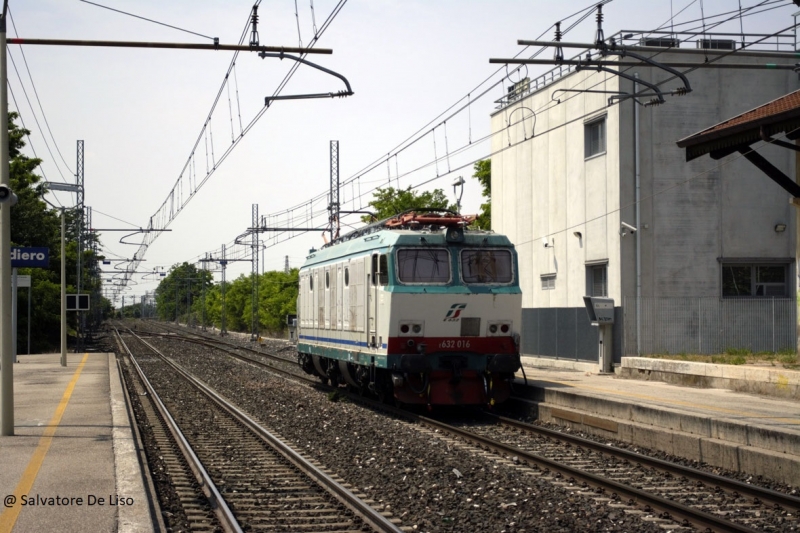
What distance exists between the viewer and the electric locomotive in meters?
16.7

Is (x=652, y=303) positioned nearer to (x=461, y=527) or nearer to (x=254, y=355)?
(x=461, y=527)

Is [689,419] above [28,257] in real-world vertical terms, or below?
below

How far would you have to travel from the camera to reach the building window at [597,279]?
87.4 feet

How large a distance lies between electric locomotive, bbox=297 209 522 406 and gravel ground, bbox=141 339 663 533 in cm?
112

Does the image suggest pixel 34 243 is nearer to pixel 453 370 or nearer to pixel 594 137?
pixel 594 137

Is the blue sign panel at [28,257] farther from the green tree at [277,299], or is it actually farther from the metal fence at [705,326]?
the green tree at [277,299]

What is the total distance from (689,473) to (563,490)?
1.72 metres

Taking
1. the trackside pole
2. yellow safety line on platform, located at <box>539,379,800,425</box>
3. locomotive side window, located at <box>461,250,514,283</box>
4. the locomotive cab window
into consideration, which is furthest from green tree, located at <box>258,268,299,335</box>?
the trackside pole

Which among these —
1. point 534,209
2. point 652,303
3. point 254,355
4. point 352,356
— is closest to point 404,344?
point 352,356

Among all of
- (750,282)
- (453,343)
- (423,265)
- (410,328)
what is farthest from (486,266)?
(750,282)

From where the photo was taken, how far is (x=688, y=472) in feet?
35.4

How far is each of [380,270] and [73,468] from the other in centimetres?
782

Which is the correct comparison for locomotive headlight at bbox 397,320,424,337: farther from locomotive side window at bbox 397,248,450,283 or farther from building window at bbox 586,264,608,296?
building window at bbox 586,264,608,296

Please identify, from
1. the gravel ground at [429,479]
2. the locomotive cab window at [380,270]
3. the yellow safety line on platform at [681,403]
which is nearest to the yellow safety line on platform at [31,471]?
the gravel ground at [429,479]
